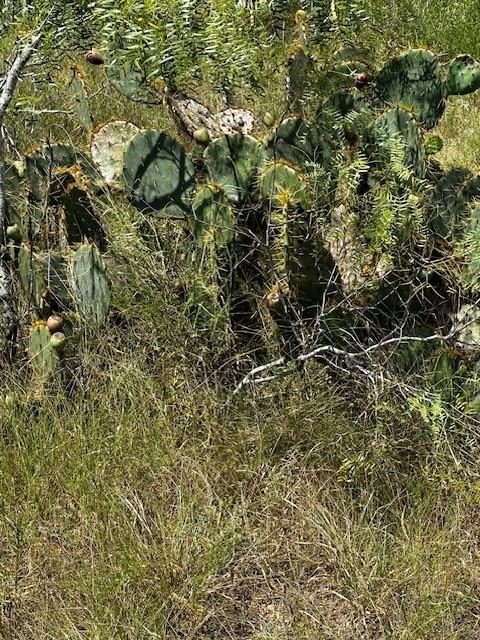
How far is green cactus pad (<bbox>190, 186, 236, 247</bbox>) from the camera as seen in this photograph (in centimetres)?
256

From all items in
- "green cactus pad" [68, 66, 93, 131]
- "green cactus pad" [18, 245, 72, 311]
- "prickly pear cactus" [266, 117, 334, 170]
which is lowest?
"green cactus pad" [18, 245, 72, 311]

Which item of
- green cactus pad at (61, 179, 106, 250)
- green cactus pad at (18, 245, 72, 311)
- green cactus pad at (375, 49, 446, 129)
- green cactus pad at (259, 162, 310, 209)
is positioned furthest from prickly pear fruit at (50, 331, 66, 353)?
green cactus pad at (375, 49, 446, 129)

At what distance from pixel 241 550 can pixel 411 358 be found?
0.79 meters

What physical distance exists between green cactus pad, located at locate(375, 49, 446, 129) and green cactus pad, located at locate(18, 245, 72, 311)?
1284mm

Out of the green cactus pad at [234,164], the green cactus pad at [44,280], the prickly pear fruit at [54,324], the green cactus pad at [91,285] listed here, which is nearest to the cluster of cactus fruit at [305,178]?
the green cactus pad at [234,164]

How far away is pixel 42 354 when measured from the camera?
259 cm

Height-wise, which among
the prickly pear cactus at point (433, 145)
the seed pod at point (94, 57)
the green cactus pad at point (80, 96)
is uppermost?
the seed pod at point (94, 57)

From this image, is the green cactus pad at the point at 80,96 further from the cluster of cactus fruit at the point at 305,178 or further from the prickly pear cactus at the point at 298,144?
the prickly pear cactus at the point at 298,144

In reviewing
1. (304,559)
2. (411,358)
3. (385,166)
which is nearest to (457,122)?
(385,166)

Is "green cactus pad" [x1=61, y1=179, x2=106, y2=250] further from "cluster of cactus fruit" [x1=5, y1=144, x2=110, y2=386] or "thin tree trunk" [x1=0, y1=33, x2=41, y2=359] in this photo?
"thin tree trunk" [x1=0, y1=33, x2=41, y2=359]

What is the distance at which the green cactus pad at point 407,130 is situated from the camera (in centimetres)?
272

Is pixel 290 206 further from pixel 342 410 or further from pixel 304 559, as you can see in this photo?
pixel 304 559

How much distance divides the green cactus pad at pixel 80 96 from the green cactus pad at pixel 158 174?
2.28 feet

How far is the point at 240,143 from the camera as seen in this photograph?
268 centimetres
